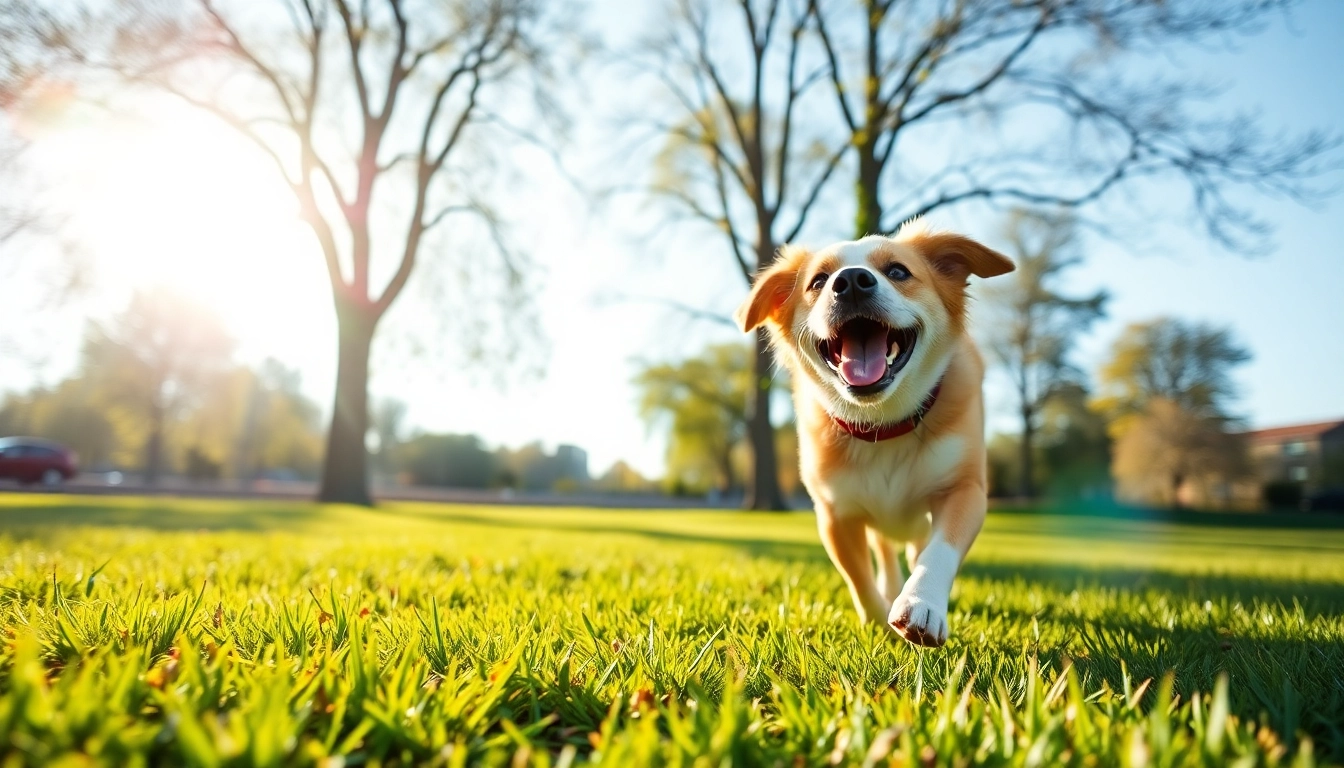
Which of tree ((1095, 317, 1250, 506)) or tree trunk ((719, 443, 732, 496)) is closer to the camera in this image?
tree ((1095, 317, 1250, 506))

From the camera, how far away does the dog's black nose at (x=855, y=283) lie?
275 centimetres

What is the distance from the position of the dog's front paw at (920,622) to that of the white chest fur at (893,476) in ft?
2.46

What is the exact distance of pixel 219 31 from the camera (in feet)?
53.1

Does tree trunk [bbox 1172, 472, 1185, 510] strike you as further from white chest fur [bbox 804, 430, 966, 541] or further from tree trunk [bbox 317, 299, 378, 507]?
white chest fur [bbox 804, 430, 966, 541]

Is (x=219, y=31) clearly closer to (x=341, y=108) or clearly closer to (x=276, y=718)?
(x=341, y=108)

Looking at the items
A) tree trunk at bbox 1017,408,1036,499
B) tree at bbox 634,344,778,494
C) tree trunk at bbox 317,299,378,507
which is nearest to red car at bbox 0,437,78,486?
tree trunk at bbox 317,299,378,507

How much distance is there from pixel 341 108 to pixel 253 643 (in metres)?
20.0

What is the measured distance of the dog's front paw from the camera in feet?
7.12

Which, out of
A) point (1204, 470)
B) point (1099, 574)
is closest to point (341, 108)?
point (1099, 574)

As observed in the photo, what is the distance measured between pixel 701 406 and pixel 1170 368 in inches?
1012

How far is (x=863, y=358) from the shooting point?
2.89 m

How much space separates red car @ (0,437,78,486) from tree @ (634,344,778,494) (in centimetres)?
2497

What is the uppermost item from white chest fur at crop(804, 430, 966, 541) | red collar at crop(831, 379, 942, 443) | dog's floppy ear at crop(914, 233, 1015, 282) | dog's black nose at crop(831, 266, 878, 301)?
dog's floppy ear at crop(914, 233, 1015, 282)

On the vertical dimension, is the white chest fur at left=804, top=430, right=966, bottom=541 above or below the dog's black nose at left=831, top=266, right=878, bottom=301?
below
